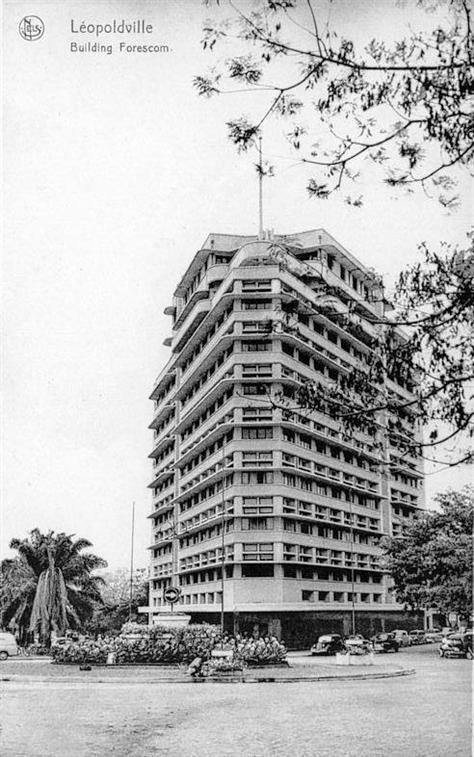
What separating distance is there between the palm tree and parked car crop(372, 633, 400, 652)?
15.1 meters

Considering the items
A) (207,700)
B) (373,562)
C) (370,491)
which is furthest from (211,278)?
(373,562)

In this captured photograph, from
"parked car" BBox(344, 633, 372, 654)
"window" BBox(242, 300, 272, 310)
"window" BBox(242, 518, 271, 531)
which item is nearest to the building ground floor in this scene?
"parked car" BBox(344, 633, 372, 654)

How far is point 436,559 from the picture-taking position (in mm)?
22969

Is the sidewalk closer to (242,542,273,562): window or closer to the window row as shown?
the window row

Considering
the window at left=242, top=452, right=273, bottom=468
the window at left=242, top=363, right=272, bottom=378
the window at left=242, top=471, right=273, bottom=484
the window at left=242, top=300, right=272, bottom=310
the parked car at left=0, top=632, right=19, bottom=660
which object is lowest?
the parked car at left=0, top=632, right=19, bottom=660

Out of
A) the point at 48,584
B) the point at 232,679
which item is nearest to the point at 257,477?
the point at 232,679

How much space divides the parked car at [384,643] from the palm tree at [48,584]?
49.5 feet

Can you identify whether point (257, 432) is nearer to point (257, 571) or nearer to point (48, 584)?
point (48, 584)

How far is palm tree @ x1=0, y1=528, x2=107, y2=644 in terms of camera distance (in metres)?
9.77

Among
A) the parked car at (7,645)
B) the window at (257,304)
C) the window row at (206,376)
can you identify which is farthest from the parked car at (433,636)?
the parked car at (7,645)

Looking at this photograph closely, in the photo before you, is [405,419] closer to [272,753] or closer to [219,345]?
[272,753]

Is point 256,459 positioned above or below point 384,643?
above

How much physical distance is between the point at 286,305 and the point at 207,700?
278 inches

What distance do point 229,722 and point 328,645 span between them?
45.5 ft
